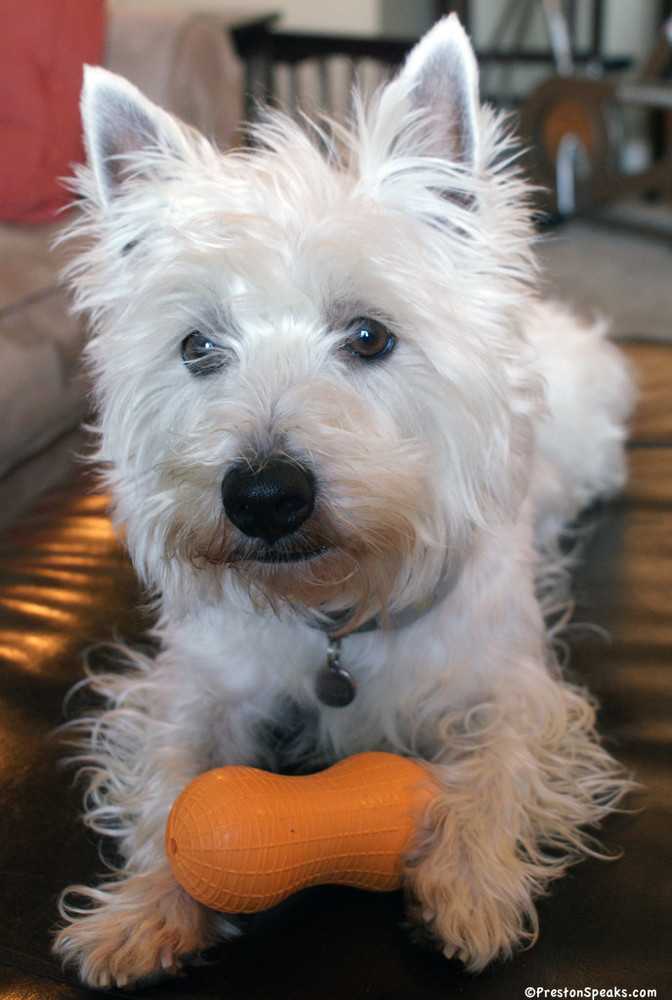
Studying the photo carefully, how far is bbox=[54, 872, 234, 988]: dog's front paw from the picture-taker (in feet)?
2.98

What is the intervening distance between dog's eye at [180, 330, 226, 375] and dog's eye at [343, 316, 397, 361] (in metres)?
0.15

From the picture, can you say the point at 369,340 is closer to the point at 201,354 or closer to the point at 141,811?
the point at 201,354

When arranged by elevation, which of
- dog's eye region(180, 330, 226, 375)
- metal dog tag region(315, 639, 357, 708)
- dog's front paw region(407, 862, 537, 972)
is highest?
dog's eye region(180, 330, 226, 375)

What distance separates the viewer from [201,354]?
1159 mm

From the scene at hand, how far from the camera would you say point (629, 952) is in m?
0.89

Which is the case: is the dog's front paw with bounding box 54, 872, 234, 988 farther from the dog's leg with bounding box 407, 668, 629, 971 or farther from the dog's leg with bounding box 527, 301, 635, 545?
the dog's leg with bounding box 527, 301, 635, 545

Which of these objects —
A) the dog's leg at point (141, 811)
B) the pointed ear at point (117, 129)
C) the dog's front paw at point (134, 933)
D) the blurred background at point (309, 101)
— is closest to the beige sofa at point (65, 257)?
the blurred background at point (309, 101)

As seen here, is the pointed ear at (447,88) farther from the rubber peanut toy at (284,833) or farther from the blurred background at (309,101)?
the rubber peanut toy at (284,833)

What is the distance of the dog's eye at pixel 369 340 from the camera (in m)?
1.10

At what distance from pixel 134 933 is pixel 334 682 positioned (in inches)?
14.8

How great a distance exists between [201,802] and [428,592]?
384mm

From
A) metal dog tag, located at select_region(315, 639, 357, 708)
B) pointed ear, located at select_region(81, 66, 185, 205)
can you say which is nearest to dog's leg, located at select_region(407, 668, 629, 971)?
metal dog tag, located at select_region(315, 639, 357, 708)

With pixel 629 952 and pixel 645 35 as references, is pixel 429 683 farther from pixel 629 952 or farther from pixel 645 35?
pixel 645 35

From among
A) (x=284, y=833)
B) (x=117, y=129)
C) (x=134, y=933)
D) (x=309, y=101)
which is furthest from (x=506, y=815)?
(x=309, y=101)
